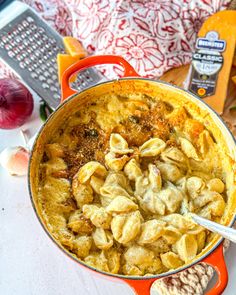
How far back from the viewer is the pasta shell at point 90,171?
1.21 meters

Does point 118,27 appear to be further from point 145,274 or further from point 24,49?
Result: point 145,274

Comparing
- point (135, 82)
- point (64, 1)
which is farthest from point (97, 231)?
point (64, 1)

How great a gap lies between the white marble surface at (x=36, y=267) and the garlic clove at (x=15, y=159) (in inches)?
4.7

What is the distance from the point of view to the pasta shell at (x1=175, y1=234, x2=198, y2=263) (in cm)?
113

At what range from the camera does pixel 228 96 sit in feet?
5.27

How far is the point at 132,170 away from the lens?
122 cm

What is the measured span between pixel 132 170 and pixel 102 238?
177 millimetres

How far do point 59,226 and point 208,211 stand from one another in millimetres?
353

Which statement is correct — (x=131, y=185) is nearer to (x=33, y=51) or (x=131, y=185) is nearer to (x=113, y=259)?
(x=113, y=259)

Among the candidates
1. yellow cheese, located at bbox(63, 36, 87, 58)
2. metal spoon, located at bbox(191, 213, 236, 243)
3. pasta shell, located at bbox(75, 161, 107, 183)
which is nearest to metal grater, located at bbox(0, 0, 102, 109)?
yellow cheese, located at bbox(63, 36, 87, 58)

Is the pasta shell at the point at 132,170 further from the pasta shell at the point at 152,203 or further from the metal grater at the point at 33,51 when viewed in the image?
the metal grater at the point at 33,51

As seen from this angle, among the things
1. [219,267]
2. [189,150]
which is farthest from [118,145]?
[219,267]

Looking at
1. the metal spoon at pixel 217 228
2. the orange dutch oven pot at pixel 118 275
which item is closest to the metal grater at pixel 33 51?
the orange dutch oven pot at pixel 118 275

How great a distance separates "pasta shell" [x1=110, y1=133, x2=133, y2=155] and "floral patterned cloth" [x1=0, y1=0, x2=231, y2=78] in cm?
43
